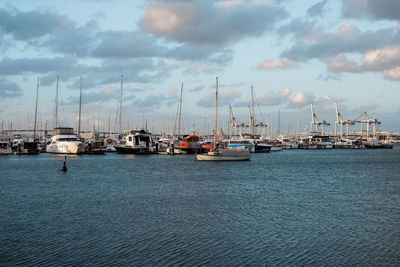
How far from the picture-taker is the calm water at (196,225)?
16.4 metres

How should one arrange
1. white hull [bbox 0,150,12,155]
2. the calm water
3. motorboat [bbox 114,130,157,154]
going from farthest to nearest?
motorboat [bbox 114,130,157,154]
white hull [bbox 0,150,12,155]
the calm water

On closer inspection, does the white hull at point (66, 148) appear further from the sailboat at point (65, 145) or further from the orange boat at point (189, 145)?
the orange boat at point (189, 145)

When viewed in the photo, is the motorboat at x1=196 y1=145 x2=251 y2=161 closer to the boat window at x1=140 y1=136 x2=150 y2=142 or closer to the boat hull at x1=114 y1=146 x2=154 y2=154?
the boat window at x1=140 y1=136 x2=150 y2=142

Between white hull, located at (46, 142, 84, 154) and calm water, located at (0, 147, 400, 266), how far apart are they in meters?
51.3

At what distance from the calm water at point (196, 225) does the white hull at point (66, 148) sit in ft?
168

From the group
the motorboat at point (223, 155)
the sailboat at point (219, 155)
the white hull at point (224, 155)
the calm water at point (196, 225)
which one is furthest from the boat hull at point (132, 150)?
the calm water at point (196, 225)

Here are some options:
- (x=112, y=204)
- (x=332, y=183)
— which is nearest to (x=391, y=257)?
(x=112, y=204)

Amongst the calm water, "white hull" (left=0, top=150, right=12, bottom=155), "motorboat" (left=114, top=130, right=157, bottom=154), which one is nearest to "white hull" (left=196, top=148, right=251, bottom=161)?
"motorboat" (left=114, top=130, right=157, bottom=154)

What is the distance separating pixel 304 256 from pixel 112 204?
1524 cm

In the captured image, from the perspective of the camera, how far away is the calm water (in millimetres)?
16391

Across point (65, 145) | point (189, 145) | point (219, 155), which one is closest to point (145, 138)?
point (189, 145)

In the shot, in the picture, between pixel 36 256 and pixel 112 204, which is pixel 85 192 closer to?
pixel 112 204

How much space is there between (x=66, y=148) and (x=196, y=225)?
243 feet

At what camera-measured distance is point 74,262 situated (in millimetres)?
15406
